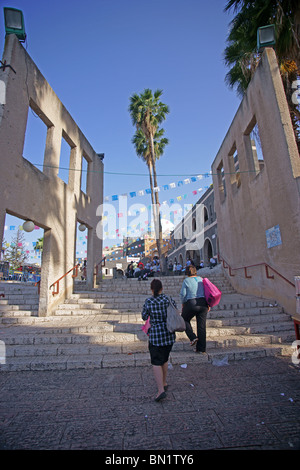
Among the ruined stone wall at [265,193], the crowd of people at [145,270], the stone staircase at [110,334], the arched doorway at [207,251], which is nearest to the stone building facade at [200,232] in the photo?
the arched doorway at [207,251]

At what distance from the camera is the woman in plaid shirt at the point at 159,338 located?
10.6 ft

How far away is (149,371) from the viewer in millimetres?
4234

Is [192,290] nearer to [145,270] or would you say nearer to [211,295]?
[211,295]

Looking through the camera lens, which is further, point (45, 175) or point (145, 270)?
point (145, 270)

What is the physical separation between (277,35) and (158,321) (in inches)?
374

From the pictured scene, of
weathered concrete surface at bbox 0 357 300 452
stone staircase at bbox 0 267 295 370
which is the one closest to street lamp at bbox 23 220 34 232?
stone staircase at bbox 0 267 295 370

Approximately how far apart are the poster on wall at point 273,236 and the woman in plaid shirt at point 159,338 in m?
5.06

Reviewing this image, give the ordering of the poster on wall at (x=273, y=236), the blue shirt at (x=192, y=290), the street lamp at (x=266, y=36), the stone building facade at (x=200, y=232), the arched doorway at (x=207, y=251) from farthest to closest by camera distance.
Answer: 1. the arched doorway at (x=207, y=251)
2. the stone building facade at (x=200, y=232)
3. the street lamp at (x=266, y=36)
4. the poster on wall at (x=273, y=236)
5. the blue shirt at (x=192, y=290)

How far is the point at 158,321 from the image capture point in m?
3.38

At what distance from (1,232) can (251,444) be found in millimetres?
6182

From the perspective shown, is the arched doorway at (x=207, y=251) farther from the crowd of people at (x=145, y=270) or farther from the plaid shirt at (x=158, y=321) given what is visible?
the plaid shirt at (x=158, y=321)

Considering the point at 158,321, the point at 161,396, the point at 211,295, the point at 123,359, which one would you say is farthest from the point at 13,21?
the point at 161,396

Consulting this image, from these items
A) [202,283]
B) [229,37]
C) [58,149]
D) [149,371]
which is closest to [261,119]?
[229,37]
